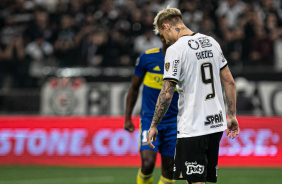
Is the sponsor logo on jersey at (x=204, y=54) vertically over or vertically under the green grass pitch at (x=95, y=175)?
over

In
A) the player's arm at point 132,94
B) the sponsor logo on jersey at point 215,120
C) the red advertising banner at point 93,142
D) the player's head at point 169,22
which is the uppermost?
the player's head at point 169,22

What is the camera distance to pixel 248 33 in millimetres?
15188

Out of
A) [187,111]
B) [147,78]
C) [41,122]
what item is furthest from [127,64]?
[187,111]

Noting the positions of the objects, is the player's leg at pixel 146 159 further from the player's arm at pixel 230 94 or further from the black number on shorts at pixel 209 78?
the black number on shorts at pixel 209 78

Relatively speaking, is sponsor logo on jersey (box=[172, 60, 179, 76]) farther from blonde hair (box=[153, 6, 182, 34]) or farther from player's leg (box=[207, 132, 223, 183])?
player's leg (box=[207, 132, 223, 183])

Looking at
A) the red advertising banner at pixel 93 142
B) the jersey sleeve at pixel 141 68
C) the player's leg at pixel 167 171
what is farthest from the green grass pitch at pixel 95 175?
the jersey sleeve at pixel 141 68

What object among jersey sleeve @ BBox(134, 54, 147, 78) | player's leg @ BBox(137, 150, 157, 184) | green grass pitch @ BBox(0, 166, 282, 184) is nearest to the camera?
player's leg @ BBox(137, 150, 157, 184)

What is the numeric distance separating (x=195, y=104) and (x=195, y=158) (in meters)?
0.55

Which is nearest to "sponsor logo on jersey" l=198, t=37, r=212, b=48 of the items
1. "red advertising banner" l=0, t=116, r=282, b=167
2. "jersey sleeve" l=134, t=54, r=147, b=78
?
"jersey sleeve" l=134, t=54, r=147, b=78

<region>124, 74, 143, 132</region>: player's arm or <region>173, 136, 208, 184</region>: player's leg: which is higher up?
<region>124, 74, 143, 132</region>: player's arm

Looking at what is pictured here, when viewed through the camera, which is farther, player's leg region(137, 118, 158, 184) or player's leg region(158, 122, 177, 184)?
player's leg region(158, 122, 177, 184)

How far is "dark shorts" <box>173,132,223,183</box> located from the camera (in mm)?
4793

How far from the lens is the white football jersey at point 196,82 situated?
4.83 metres

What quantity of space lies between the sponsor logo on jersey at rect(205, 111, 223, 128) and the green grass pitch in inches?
168
